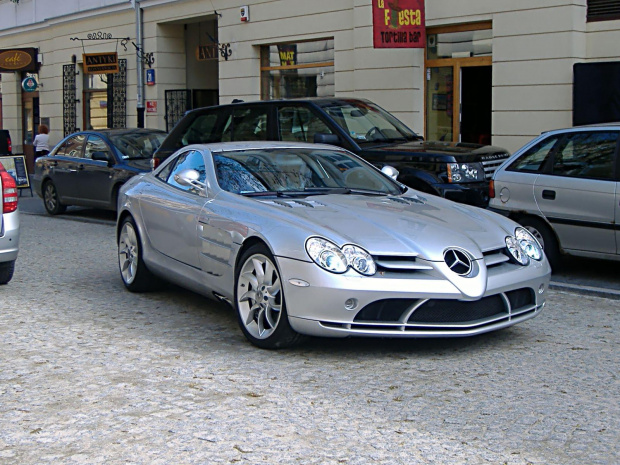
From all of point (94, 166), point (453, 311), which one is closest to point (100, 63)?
point (94, 166)

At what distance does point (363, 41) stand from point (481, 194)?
27.8 ft

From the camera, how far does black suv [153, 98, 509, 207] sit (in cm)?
1115

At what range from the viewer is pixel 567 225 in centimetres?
934

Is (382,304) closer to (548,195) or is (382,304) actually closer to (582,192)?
(582,192)

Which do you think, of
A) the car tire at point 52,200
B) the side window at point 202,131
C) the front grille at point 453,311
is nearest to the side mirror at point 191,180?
the front grille at point 453,311

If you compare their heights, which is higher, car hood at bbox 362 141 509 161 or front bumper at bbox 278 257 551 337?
car hood at bbox 362 141 509 161

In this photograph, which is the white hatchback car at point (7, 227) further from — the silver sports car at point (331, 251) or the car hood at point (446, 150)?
the car hood at point (446, 150)

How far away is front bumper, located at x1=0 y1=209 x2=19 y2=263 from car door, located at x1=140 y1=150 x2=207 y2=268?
4.65ft

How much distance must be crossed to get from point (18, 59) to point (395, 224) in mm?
26707

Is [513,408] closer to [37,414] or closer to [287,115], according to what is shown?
[37,414]

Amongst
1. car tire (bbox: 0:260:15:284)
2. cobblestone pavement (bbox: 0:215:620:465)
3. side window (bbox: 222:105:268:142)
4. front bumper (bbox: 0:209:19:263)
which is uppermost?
side window (bbox: 222:105:268:142)

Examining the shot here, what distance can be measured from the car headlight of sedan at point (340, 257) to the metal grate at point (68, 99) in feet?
79.3

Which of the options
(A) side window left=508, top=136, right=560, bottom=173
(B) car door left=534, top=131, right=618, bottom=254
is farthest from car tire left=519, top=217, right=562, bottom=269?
(A) side window left=508, top=136, right=560, bottom=173

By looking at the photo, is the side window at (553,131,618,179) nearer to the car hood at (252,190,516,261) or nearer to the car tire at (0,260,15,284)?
the car hood at (252,190,516,261)
